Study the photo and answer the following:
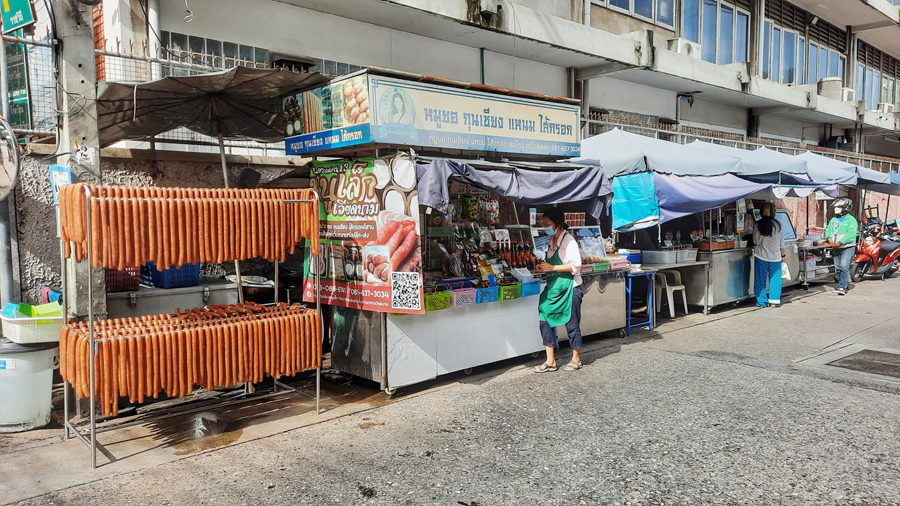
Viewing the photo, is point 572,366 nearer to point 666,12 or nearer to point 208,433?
point 208,433

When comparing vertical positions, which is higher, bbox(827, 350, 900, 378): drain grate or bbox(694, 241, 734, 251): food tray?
bbox(694, 241, 734, 251): food tray

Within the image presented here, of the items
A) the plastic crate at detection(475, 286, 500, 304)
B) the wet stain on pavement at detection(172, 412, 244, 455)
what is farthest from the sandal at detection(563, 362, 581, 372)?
the wet stain on pavement at detection(172, 412, 244, 455)

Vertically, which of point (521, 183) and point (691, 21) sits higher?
point (691, 21)

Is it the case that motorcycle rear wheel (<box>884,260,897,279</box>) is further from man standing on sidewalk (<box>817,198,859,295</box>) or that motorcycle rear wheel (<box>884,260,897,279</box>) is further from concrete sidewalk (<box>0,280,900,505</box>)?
concrete sidewalk (<box>0,280,900,505</box>)

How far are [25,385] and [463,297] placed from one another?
4.07 m

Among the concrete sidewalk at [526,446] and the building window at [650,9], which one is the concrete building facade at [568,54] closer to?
the building window at [650,9]

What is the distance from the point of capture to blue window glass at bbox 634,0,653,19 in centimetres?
1645

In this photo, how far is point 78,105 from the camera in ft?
18.1

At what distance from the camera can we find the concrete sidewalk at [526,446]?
410 cm

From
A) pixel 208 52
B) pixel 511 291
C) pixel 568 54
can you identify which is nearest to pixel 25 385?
pixel 511 291

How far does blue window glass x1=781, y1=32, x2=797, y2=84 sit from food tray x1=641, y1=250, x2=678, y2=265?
1596 cm

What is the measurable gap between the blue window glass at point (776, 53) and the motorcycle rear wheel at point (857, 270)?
9.14 metres

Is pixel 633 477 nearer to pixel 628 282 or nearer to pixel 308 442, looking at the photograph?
pixel 308 442

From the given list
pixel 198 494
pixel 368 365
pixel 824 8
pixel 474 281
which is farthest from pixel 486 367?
pixel 824 8
